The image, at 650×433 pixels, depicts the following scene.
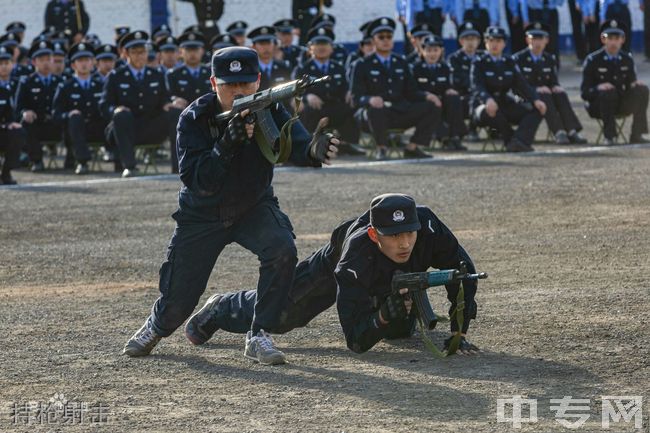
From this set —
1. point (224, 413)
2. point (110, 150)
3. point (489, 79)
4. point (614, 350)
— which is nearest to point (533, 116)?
point (489, 79)

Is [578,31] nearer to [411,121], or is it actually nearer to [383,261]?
[411,121]

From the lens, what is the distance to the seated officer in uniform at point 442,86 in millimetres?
20438

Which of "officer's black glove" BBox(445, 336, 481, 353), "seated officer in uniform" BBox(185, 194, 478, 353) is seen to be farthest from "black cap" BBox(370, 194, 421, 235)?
"officer's black glove" BBox(445, 336, 481, 353)

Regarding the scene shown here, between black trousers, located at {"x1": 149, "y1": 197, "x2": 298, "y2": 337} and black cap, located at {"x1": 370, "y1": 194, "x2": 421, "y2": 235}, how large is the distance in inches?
22.4

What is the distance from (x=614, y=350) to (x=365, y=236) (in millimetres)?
1486

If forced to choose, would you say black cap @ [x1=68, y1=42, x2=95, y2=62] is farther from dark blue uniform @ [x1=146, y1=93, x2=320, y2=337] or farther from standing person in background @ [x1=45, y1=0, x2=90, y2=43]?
dark blue uniform @ [x1=146, y1=93, x2=320, y2=337]

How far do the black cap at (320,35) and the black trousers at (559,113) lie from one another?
125 inches

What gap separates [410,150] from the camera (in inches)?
762

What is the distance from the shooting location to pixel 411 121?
64.3 feet

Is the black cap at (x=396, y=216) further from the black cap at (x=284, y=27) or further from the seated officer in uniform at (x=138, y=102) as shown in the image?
the black cap at (x=284, y=27)

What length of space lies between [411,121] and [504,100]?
1422mm

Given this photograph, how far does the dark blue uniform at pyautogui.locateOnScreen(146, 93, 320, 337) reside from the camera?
7.49 m

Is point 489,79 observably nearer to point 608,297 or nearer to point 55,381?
point 608,297

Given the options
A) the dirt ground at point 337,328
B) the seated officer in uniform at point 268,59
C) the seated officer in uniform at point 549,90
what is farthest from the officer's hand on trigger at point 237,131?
the seated officer in uniform at point 549,90
